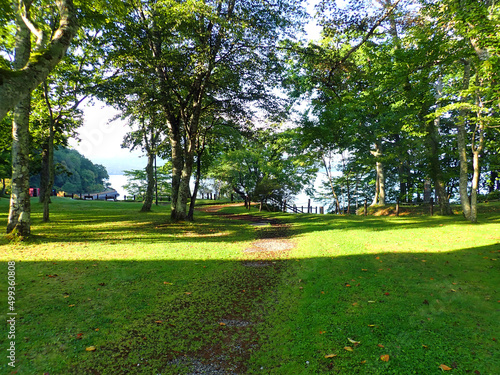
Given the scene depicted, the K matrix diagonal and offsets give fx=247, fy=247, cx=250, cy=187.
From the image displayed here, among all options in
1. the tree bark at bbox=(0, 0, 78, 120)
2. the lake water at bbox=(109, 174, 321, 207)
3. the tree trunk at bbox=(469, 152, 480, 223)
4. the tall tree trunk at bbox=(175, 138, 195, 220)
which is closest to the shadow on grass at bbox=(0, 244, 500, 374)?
the tree bark at bbox=(0, 0, 78, 120)

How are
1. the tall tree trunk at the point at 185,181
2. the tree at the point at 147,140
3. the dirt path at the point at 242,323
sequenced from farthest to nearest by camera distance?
the tree at the point at 147,140 < the tall tree trunk at the point at 185,181 < the dirt path at the point at 242,323

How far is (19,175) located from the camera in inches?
327

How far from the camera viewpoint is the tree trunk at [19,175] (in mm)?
8266

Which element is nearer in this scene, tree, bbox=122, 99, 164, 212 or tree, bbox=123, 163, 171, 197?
tree, bbox=122, 99, 164, 212

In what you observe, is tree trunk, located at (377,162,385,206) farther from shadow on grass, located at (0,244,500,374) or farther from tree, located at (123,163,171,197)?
tree, located at (123,163,171,197)

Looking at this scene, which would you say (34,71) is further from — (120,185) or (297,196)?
(120,185)

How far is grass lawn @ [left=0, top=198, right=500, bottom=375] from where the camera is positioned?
3.02 metres

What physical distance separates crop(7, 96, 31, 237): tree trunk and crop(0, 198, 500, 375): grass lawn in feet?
2.24

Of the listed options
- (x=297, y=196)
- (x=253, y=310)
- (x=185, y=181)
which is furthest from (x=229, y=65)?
(x=297, y=196)

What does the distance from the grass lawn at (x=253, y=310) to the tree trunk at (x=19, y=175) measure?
683mm

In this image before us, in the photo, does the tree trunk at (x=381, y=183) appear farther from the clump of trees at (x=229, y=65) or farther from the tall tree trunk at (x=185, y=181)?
the tall tree trunk at (x=185, y=181)

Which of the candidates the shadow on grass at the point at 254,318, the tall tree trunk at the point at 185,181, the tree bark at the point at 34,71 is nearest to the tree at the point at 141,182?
the tall tree trunk at the point at 185,181

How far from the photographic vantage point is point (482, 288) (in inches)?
198

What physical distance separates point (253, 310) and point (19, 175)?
9.09 m
